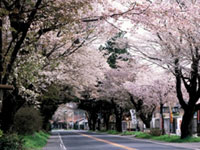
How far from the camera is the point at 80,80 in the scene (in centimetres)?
2669

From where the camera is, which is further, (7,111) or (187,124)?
(187,124)

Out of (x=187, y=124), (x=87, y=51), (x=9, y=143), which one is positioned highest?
(x=87, y=51)

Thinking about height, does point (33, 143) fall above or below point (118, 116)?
below

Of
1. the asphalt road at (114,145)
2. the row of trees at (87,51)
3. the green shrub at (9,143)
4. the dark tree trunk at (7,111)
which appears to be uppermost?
the row of trees at (87,51)

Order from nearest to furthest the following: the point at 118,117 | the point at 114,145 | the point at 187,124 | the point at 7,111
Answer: the point at 7,111
the point at 114,145
the point at 187,124
the point at 118,117

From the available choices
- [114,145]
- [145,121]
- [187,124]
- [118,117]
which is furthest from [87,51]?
[118,117]

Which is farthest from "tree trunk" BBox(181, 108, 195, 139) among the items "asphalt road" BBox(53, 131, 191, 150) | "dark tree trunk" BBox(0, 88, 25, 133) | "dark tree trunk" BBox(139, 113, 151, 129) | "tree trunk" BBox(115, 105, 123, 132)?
"tree trunk" BBox(115, 105, 123, 132)

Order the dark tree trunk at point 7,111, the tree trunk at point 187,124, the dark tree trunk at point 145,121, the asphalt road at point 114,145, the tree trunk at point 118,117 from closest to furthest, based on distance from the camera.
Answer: the dark tree trunk at point 7,111 → the asphalt road at point 114,145 → the tree trunk at point 187,124 → the dark tree trunk at point 145,121 → the tree trunk at point 118,117

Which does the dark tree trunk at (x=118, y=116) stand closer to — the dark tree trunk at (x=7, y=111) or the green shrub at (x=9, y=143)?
the dark tree trunk at (x=7, y=111)

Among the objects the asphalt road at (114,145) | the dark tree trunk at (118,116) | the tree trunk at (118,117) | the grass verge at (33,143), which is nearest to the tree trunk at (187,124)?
the asphalt road at (114,145)

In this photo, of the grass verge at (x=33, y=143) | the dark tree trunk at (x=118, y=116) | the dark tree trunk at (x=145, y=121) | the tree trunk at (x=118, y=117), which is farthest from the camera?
the tree trunk at (x=118, y=117)

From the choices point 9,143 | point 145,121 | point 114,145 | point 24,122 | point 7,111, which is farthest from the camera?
point 145,121

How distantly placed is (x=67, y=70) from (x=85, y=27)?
7.98 meters

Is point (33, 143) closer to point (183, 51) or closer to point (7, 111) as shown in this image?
point (7, 111)
